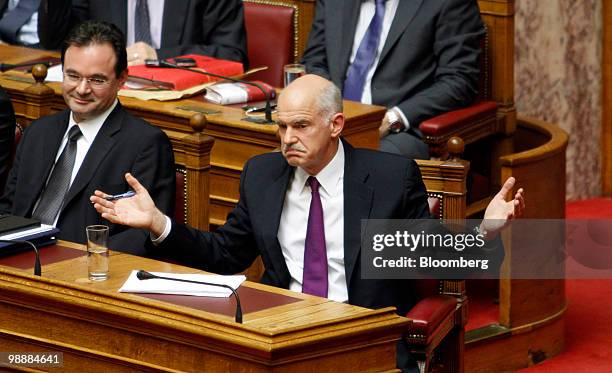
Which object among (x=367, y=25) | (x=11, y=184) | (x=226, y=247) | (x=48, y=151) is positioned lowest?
(x=226, y=247)

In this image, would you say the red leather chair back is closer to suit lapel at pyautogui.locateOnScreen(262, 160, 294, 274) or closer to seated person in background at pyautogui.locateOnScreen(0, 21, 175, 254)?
seated person in background at pyautogui.locateOnScreen(0, 21, 175, 254)

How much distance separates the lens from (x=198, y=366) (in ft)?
9.43

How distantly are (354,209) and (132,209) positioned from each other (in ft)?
1.86

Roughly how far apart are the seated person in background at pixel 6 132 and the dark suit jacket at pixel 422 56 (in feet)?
4.23

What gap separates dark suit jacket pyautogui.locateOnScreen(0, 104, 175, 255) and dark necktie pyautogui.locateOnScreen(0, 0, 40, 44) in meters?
2.19

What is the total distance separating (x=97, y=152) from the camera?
3967 millimetres

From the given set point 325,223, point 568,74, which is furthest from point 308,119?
point 568,74

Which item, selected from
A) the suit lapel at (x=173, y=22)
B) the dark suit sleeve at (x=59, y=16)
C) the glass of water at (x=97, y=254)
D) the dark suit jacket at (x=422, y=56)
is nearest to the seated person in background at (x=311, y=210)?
the glass of water at (x=97, y=254)

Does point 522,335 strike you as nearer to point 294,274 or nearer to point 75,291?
point 294,274

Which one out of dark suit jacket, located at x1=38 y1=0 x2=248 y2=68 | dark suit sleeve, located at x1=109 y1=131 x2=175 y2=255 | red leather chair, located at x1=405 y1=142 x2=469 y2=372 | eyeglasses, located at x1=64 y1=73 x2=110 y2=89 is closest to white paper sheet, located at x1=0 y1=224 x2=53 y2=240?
dark suit sleeve, located at x1=109 y1=131 x2=175 y2=255

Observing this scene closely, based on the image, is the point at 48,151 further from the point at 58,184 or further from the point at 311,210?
the point at 311,210

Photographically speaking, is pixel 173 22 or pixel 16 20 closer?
pixel 173 22

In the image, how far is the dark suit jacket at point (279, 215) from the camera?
138 inches

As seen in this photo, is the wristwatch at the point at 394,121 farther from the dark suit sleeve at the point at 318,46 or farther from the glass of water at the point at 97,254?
the glass of water at the point at 97,254
